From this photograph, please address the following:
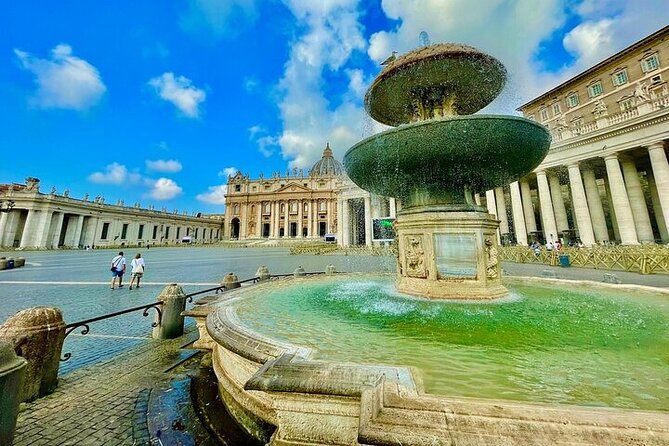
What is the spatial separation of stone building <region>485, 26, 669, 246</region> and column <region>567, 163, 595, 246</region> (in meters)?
0.06

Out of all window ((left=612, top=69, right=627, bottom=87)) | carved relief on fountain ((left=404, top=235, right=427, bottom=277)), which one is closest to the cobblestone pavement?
carved relief on fountain ((left=404, top=235, right=427, bottom=277))

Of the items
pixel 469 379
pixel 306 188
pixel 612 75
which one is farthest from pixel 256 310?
pixel 306 188

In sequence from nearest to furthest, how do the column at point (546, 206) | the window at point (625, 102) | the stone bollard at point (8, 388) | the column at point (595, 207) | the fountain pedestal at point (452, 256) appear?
1. the stone bollard at point (8, 388)
2. the fountain pedestal at point (452, 256)
3. the column at point (595, 207)
4. the column at point (546, 206)
5. the window at point (625, 102)

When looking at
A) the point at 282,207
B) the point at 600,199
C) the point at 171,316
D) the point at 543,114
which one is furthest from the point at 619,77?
the point at 282,207

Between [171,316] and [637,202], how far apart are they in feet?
108

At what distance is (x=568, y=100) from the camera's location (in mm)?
34594

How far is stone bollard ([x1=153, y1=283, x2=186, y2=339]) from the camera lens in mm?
4906

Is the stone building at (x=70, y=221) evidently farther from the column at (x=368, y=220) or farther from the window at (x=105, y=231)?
the column at (x=368, y=220)

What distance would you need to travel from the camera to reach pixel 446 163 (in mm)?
4547

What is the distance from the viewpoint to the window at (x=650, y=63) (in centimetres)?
2658

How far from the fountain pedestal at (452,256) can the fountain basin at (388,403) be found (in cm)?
139

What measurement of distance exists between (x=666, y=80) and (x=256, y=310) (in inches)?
1588

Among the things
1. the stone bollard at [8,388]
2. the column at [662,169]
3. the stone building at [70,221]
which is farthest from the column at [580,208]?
the stone building at [70,221]

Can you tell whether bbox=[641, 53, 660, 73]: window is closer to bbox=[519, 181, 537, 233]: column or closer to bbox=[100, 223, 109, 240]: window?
bbox=[519, 181, 537, 233]: column
